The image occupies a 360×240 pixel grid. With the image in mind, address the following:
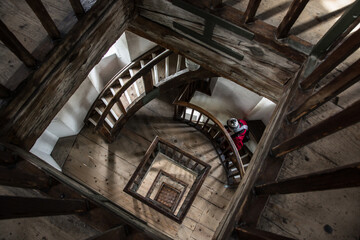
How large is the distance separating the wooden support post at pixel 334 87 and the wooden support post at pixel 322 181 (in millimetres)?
496

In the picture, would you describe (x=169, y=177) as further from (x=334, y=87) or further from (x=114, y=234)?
(x=334, y=87)

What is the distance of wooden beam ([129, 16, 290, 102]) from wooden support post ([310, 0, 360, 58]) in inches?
21.5

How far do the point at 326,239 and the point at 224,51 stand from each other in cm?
175

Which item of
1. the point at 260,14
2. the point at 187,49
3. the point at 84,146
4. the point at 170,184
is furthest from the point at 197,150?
the point at 260,14

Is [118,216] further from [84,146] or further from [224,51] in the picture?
[84,146]

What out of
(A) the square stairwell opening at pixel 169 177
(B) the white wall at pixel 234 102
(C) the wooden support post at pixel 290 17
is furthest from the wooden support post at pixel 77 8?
(B) the white wall at pixel 234 102

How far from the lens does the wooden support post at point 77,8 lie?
5.36 feet

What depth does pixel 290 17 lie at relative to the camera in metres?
1.68

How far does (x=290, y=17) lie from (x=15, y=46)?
1.87 m

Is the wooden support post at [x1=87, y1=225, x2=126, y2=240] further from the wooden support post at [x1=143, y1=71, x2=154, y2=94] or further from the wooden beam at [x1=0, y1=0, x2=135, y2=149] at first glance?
the wooden support post at [x1=143, y1=71, x2=154, y2=94]

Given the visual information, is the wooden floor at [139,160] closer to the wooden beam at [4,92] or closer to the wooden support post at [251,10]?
the wooden beam at [4,92]

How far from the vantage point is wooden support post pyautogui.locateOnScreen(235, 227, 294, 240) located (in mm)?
1121

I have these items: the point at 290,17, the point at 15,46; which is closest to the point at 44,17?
the point at 15,46

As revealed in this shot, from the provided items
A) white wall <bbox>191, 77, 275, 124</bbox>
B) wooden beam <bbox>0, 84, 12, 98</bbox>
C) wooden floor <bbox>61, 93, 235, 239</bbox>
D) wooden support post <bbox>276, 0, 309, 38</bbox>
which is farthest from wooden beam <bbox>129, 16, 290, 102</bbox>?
white wall <bbox>191, 77, 275, 124</bbox>
